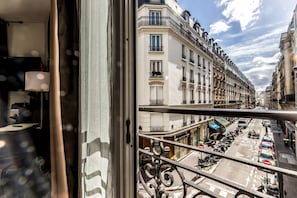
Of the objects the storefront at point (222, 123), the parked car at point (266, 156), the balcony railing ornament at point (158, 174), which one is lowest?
the balcony railing ornament at point (158, 174)

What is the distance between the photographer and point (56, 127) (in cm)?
85

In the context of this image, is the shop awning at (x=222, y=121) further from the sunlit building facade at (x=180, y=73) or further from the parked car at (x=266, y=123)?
the parked car at (x=266, y=123)

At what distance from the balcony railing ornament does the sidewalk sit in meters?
0.54

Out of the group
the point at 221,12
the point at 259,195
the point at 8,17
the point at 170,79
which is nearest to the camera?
the point at 259,195

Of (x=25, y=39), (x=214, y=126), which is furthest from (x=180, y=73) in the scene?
Answer: (x=25, y=39)

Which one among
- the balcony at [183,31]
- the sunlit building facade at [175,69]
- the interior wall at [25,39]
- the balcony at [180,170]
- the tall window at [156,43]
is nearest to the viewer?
the balcony at [180,170]

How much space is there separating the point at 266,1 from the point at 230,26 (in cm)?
30

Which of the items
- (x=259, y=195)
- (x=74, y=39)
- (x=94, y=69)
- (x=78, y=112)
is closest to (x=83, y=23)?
(x=74, y=39)

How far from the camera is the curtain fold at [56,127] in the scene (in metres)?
0.85

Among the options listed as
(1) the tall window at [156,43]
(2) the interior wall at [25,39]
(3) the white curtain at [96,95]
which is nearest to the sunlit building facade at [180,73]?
(1) the tall window at [156,43]

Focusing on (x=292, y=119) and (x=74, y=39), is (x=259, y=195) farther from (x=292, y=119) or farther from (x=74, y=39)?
(x=74, y=39)

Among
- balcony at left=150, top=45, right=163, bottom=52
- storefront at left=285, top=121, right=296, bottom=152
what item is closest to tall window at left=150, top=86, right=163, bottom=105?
balcony at left=150, top=45, right=163, bottom=52

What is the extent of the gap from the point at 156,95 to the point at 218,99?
0.57 meters

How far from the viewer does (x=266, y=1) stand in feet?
4.45
